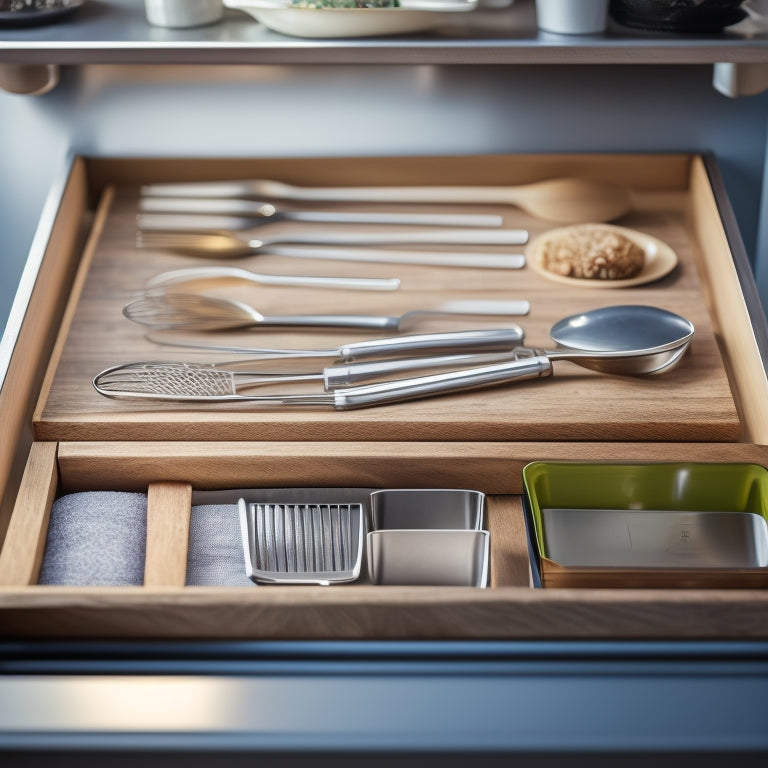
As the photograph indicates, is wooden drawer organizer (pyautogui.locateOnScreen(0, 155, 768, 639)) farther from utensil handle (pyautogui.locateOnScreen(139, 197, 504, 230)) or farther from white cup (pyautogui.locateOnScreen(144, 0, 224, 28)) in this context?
white cup (pyautogui.locateOnScreen(144, 0, 224, 28))

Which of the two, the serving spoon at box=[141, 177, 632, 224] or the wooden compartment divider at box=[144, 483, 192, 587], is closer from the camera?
the wooden compartment divider at box=[144, 483, 192, 587]

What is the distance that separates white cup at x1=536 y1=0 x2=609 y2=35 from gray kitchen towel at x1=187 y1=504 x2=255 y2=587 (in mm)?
487

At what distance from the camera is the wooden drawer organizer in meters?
0.59

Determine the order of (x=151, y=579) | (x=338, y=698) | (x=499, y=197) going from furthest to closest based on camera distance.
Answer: (x=499, y=197), (x=151, y=579), (x=338, y=698)

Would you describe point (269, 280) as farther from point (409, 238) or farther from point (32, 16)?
point (32, 16)

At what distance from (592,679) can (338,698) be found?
5.9 inches

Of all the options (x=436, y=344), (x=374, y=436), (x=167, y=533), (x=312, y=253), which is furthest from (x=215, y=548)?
(x=312, y=253)

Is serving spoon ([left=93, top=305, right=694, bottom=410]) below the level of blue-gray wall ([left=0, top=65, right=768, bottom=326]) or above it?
below

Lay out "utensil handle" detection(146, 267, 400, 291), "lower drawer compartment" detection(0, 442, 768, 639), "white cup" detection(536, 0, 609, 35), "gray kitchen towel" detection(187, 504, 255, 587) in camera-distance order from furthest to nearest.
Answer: "utensil handle" detection(146, 267, 400, 291) < "white cup" detection(536, 0, 609, 35) < "gray kitchen towel" detection(187, 504, 255, 587) < "lower drawer compartment" detection(0, 442, 768, 639)

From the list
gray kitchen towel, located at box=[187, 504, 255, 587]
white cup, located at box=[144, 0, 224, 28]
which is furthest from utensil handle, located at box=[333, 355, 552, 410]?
white cup, located at box=[144, 0, 224, 28]

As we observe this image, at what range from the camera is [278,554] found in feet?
2.35

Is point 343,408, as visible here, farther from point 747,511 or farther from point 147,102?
point 147,102

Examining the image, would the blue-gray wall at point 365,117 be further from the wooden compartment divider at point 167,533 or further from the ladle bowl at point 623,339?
the wooden compartment divider at point 167,533

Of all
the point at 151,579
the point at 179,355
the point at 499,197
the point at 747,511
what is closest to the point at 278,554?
the point at 151,579
